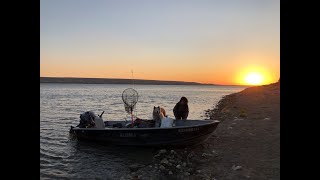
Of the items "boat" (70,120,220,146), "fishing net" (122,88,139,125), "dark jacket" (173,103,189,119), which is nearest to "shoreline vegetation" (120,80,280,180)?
"boat" (70,120,220,146)

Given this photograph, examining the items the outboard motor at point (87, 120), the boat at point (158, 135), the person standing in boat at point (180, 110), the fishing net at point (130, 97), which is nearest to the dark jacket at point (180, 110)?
the person standing in boat at point (180, 110)

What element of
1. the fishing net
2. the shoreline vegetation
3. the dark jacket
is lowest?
the shoreline vegetation

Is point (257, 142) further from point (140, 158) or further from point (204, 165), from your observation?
point (140, 158)

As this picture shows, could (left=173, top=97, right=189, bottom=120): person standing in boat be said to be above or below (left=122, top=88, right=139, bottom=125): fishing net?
below

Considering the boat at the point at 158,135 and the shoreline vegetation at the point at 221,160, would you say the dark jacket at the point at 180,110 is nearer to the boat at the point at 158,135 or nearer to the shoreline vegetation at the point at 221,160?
the boat at the point at 158,135

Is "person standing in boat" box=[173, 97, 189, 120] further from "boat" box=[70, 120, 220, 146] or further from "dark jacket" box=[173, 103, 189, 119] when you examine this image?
"boat" box=[70, 120, 220, 146]

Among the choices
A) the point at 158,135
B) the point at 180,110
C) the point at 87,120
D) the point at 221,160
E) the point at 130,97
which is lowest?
the point at 221,160

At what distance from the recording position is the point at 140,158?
474 inches

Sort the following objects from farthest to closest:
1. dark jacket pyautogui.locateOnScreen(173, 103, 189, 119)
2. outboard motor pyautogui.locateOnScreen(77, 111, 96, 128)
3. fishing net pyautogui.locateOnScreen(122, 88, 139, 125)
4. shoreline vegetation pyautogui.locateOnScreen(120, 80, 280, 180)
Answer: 1. outboard motor pyautogui.locateOnScreen(77, 111, 96, 128)
2. dark jacket pyautogui.locateOnScreen(173, 103, 189, 119)
3. fishing net pyautogui.locateOnScreen(122, 88, 139, 125)
4. shoreline vegetation pyautogui.locateOnScreen(120, 80, 280, 180)

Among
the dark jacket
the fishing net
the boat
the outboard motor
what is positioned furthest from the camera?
the outboard motor

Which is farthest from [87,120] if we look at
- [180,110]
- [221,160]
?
[221,160]

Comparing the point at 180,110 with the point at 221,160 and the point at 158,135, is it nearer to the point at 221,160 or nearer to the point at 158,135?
the point at 158,135
